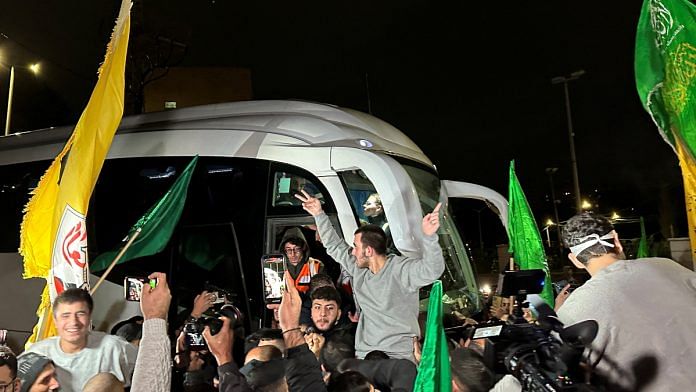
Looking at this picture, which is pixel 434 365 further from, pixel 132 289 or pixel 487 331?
pixel 132 289

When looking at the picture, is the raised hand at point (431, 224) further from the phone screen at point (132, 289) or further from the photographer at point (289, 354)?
the phone screen at point (132, 289)

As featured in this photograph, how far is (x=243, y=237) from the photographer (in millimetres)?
6402

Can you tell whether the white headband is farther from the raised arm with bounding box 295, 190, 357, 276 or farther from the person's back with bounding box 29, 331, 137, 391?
the person's back with bounding box 29, 331, 137, 391

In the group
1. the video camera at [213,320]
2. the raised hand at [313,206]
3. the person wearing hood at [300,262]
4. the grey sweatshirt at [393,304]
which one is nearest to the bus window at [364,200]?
the raised hand at [313,206]

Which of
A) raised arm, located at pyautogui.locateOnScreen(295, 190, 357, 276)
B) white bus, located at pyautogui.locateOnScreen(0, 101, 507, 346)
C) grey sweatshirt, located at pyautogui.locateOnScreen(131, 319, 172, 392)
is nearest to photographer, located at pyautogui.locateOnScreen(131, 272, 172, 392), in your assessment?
grey sweatshirt, located at pyautogui.locateOnScreen(131, 319, 172, 392)

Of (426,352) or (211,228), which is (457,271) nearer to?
(211,228)

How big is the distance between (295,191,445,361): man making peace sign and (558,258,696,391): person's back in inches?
62.9

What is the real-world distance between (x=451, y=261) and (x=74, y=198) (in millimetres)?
4242

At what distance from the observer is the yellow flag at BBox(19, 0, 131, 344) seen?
183 inches

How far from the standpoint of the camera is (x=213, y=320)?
289cm

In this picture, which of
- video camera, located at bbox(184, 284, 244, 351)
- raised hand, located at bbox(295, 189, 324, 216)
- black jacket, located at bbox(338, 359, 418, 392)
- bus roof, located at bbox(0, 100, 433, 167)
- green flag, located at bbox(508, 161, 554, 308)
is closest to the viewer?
video camera, located at bbox(184, 284, 244, 351)

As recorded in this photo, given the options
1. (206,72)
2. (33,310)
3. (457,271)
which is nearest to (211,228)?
(33,310)

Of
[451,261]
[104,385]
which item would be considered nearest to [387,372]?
[104,385]

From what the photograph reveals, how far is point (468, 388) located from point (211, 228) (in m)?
4.52
